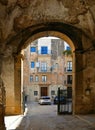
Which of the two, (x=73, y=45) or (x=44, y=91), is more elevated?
(x=73, y=45)

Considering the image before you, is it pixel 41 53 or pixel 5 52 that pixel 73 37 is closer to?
pixel 5 52

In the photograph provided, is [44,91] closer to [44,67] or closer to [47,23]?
Result: [44,67]

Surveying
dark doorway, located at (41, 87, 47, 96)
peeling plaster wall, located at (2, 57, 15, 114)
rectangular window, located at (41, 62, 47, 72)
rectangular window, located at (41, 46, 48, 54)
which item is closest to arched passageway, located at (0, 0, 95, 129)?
peeling plaster wall, located at (2, 57, 15, 114)

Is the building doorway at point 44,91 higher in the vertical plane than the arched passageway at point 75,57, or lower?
lower

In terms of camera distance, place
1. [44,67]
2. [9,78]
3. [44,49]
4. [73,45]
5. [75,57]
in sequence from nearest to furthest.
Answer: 1. [9,78]
2. [75,57]
3. [73,45]
4. [44,49]
5. [44,67]

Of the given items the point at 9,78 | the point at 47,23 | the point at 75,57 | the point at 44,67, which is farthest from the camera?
the point at 44,67

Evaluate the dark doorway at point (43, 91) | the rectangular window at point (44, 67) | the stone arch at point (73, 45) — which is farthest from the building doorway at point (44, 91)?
the stone arch at point (73, 45)

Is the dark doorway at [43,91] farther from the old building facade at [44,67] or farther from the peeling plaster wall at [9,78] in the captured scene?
→ the peeling plaster wall at [9,78]

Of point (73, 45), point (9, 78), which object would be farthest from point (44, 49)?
point (9, 78)

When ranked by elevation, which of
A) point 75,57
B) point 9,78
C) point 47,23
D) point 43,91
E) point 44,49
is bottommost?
point 43,91

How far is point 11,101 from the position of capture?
57.1ft

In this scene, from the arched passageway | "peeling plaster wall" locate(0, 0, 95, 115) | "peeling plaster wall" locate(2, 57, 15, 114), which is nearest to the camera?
"peeling plaster wall" locate(0, 0, 95, 115)

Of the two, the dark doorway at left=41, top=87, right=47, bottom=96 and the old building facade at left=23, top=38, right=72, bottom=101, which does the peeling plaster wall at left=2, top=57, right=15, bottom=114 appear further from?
the dark doorway at left=41, top=87, right=47, bottom=96

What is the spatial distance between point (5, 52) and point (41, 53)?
89.5 feet
